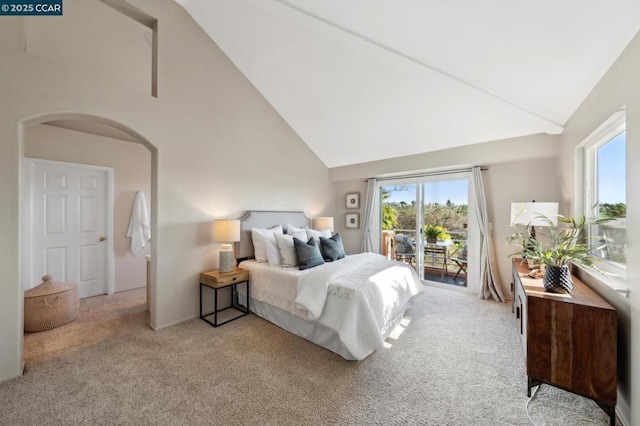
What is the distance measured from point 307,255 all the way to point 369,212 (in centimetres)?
245

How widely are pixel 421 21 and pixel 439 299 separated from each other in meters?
3.51

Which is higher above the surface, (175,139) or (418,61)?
(418,61)

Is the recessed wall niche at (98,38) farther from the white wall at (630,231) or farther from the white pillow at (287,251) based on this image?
the white wall at (630,231)

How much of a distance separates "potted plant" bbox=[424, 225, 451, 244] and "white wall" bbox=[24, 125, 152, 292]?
15.2 ft

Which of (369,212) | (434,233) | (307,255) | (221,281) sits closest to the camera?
(221,281)

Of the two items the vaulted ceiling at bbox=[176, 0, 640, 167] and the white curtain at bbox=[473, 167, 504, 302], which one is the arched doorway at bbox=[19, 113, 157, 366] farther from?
the white curtain at bbox=[473, 167, 504, 302]

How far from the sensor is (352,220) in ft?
17.8

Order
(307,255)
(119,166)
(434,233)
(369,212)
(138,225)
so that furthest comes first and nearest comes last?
(369,212), (434,233), (138,225), (119,166), (307,255)

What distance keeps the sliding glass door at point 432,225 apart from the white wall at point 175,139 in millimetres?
2205

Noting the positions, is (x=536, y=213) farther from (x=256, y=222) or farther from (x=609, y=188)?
(x=256, y=222)

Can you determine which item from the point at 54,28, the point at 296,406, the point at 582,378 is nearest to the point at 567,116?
the point at 582,378

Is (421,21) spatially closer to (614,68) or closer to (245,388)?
(614,68)

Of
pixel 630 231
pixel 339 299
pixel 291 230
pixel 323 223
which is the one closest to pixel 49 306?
pixel 291 230

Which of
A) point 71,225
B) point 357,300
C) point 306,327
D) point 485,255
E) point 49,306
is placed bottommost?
point 306,327
